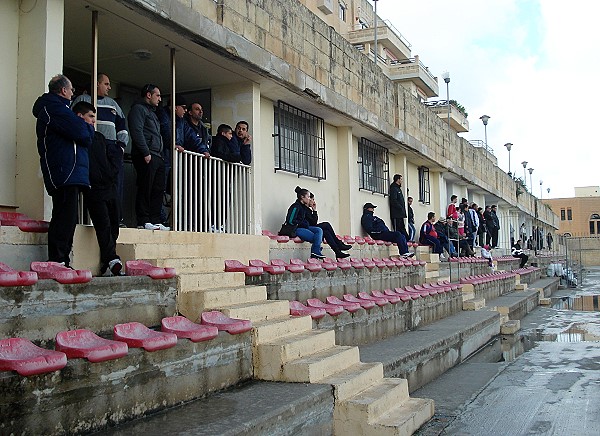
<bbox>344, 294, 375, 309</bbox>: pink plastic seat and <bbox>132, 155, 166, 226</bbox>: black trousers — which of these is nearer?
<bbox>132, 155, 166, 226</bbox>: black trousers

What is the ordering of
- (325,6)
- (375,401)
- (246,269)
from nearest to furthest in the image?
(375,401) < (246,269) < (325,6)

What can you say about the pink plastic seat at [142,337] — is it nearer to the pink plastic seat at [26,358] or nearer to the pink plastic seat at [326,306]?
→ the pink plastic seat at [26,358]

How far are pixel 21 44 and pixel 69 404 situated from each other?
12.0ft

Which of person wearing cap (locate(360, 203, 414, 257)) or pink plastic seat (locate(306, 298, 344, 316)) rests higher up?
person wearing cap (locate(360, 203, 414, 257))

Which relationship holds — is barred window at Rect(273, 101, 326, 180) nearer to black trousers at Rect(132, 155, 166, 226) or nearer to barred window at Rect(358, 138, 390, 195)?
barred window at Rect(358, 138, 390, 195)

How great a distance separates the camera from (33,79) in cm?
528

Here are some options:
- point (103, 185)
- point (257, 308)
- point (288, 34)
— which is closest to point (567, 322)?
point (288, 34)

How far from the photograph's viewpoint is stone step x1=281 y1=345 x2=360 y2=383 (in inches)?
174

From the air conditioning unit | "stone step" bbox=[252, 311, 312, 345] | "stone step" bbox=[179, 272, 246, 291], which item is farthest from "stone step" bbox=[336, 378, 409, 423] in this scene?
the air conditioning unit

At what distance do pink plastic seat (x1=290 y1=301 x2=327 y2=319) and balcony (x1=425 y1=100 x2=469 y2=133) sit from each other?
1396 inches

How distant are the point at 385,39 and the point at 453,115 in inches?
299

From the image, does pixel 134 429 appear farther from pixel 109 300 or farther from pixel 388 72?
pixel 388 72

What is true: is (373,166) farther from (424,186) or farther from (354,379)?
(354,379)

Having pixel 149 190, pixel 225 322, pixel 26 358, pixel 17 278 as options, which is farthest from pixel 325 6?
pixel 26 358
